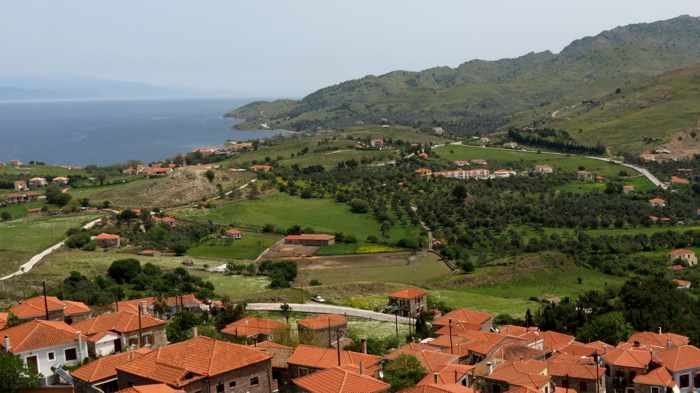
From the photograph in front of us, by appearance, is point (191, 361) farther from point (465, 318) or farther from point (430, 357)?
point (465, 318)

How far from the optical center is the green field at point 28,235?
2117 inches

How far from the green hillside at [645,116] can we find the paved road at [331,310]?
7810 cm

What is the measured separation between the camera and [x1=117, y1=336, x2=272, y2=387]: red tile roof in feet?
65.7

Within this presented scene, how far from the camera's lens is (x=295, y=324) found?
3550 centimetres

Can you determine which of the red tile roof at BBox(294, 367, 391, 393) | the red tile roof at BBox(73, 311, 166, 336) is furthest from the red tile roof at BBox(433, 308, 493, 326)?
the red tile roof at BBox(294, 367, 391, 393)

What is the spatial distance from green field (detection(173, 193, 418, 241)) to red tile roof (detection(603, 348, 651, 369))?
131 feet

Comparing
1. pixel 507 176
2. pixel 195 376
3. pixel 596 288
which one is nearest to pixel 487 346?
pixel 195 376

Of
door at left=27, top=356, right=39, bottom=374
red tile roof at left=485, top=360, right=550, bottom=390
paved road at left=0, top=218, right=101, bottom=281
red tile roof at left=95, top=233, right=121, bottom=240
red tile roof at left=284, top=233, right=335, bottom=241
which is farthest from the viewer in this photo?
red tile roof at left=284, top=233, right=335, bottom=241

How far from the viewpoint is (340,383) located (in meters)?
19.2

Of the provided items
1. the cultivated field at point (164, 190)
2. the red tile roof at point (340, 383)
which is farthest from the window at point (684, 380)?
the cultivated field at point (164, 190)

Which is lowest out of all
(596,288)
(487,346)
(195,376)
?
(596,288)

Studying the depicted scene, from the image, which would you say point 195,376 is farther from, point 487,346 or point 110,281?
point 110,281

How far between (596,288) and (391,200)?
33451mm

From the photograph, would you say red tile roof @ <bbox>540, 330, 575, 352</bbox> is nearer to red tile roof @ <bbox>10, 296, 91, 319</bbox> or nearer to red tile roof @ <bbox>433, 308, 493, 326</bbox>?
red tile roof @ <bbox>433, 308, 493, 326</bbox>
